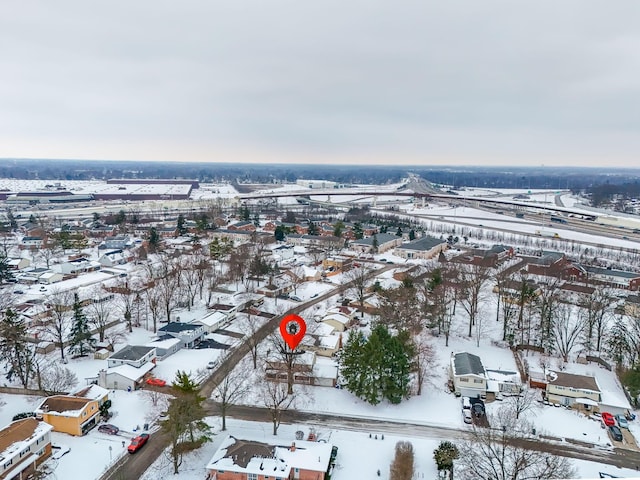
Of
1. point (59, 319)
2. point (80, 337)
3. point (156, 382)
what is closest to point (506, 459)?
point (156, 382)

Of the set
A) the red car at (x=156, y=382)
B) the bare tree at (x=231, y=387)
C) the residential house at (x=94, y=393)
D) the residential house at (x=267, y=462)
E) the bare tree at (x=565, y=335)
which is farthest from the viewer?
the bare tree at (x=565, y=335)

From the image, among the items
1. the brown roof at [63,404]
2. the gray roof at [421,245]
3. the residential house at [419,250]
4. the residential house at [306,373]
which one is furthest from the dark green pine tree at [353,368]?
the gray roof at [421,245]

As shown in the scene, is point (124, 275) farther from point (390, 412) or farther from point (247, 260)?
point (390, 412)

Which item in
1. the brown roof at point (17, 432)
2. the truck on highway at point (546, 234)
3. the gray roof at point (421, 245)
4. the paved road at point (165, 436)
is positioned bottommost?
the paved road at point (165, 436)

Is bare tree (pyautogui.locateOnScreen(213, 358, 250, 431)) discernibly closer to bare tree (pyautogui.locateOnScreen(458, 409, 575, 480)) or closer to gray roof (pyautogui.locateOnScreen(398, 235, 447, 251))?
bare tree (pyautogui.locateOnScreen(458, 409, 575, 480))

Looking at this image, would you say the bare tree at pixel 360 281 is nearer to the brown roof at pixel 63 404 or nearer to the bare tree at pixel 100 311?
the bare tree at pixel 100 311

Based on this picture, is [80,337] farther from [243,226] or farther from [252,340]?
[243,226]

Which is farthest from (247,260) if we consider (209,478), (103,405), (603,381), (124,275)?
(603,381)
